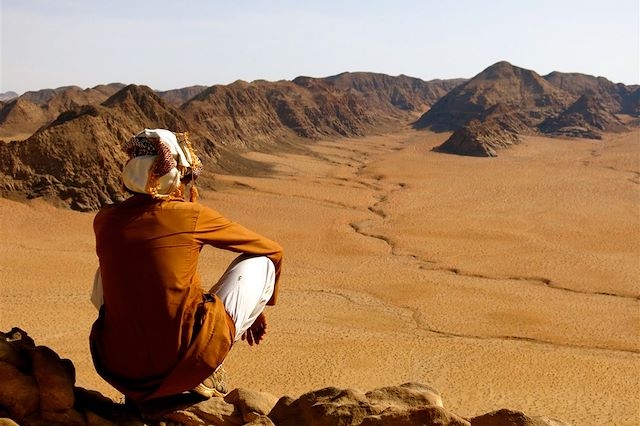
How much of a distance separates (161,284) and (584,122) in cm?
9158

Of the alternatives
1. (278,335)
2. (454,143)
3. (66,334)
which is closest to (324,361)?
(278,335)

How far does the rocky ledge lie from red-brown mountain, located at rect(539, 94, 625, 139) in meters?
84.6

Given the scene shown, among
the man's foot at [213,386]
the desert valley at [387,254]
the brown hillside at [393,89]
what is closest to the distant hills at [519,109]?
the desert valley at [387,254]

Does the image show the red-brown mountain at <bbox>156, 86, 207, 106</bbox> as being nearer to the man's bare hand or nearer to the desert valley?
the desert valley

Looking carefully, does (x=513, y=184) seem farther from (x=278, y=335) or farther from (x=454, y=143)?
(x=278, y=335)

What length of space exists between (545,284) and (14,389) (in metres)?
20.2

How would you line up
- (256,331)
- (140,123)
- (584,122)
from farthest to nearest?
(584,122) < (140,123) < (256,331)

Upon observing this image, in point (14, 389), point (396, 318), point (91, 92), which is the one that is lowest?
point (396, 318)

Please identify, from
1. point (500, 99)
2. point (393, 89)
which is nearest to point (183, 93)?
point (393, 89)

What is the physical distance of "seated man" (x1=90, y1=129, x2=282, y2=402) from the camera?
388 cm

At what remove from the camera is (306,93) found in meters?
93.4

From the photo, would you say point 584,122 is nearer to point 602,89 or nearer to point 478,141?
point 478,141

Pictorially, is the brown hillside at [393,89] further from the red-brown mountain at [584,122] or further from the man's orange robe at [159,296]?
the man's orange robe at [159,296]

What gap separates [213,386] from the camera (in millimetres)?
4586
